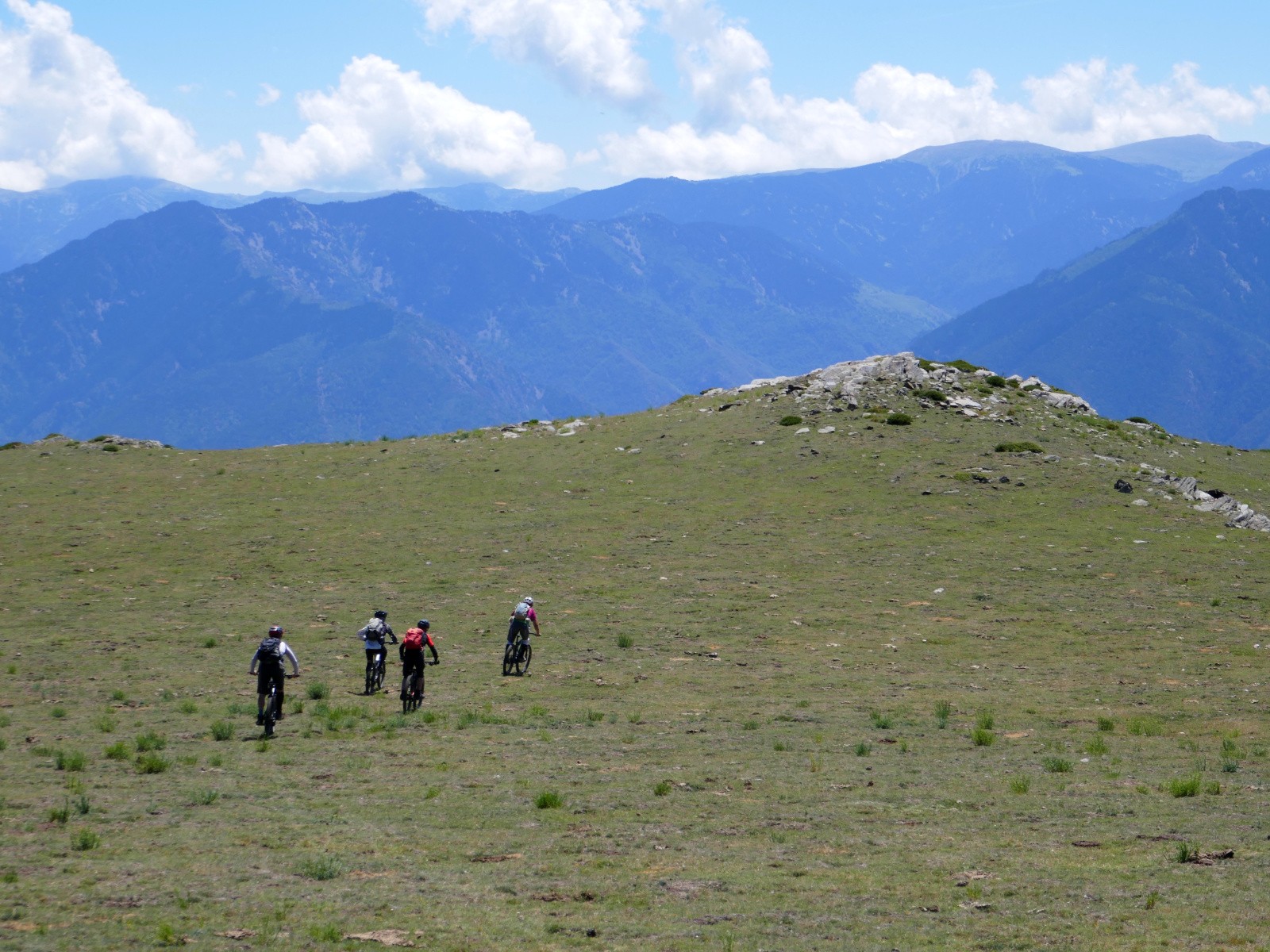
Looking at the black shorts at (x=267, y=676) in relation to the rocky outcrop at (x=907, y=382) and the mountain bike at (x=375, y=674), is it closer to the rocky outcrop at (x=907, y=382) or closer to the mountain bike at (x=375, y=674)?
the mountain bike at (x=375, y=674)

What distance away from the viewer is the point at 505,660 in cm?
3206

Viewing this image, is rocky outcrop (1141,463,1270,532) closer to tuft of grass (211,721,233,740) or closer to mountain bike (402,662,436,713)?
mountain bike (402,662,436,713)

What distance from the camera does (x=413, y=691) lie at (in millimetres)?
27641

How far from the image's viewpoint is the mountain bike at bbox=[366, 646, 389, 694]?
29.8 m

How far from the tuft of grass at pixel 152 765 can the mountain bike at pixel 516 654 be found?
11.6 meters

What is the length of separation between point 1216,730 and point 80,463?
209ft

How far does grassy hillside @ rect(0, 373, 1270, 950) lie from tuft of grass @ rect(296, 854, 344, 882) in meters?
0.06

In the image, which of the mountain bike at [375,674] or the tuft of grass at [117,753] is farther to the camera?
the mountain bike at [375,674]

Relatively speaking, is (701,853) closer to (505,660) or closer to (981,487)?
(505,660)

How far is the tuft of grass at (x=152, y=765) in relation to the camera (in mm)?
21078

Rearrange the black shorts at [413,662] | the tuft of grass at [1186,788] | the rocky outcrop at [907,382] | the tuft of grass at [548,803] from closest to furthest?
the tuft of grass at [548,803] < the tuft of grass at [1186,788] < the black shorts at [413,662] < the rocky outcrop at [907,382]

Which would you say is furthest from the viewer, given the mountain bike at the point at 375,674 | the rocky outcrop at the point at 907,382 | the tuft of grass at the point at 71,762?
the rocky outcrop at the point at 907,382

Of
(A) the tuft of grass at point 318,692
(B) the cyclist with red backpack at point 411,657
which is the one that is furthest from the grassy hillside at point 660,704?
(B) the cyclist with red backpack at point 411,657

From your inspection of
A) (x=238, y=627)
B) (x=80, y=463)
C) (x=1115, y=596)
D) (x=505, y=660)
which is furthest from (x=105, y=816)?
(x=80, y=463)
